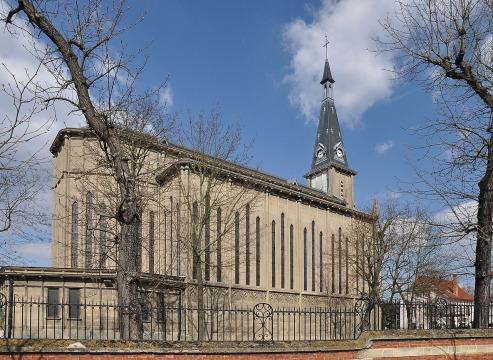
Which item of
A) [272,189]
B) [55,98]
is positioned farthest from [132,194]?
[272,189]

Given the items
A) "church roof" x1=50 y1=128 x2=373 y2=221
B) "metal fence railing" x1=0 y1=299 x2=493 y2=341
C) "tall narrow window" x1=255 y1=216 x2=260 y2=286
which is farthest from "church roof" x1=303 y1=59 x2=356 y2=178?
"metal fence railing" x1=0 y1=299 x2=493 y2=341

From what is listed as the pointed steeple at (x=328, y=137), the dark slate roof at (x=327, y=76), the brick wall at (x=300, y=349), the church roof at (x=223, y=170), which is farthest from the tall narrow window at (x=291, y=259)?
the dark slate roof at (x=327, y=76)

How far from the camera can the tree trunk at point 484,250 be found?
39.3 feet

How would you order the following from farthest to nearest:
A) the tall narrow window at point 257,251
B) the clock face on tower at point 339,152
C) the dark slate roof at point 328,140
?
the clock face on tower at point 339,152 < the dark slate roof at point 328,140 < the tall narrow window at point 257,251

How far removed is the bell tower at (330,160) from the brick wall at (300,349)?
48.4m

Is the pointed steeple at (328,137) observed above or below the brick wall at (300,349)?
above

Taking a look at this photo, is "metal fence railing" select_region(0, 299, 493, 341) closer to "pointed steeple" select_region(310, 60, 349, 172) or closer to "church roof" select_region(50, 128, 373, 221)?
"church roof" select_region(50, 128, 373, 221)

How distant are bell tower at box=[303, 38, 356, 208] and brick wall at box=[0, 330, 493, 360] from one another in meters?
48.4

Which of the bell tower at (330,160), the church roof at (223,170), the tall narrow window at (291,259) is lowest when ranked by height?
the tall narrow window at (291,259)

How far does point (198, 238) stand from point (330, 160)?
41.6 m

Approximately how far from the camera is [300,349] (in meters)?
9.64

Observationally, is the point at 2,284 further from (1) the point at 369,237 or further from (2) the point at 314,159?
(2) the point at 314,159

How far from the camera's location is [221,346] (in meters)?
9.14

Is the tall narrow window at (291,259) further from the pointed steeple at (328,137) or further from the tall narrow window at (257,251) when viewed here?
the pointed steeple at (328,137)
